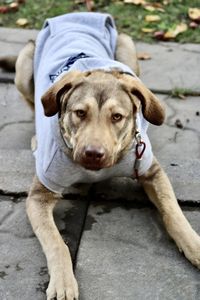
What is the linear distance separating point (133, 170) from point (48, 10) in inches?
138

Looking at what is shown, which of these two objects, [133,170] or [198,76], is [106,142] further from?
[198,76]

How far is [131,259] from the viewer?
322 centimetres

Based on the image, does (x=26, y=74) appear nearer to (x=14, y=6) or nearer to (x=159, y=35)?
(x=159, y=35)

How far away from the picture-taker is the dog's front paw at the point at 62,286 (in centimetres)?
294

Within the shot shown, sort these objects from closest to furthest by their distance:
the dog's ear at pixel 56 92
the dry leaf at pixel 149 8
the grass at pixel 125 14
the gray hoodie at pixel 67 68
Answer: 1. the dog's ear at pixel 56 92
2. the gray hoodie at pixel 67 68
3. the grass at pixel 125 14
4. the dry leaf at pixel 149 8

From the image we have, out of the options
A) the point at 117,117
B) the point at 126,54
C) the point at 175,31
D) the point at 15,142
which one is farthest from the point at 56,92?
the point at 175,31

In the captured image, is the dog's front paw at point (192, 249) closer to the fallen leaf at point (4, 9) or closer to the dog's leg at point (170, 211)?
the dog's leg at point (170, 211)

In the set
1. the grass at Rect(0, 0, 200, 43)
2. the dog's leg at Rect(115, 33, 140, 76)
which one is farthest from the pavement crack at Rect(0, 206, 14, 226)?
the grass at Rect(0, 0, 200, 43)

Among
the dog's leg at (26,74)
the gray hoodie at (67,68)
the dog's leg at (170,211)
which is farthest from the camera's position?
the dog's leg at (26,74)

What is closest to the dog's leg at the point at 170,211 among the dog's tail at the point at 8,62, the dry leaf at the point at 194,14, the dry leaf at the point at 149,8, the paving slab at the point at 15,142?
the paving slab at the point at 15,142

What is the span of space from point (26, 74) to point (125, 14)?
229 cm

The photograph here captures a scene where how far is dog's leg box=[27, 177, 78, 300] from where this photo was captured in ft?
9.74

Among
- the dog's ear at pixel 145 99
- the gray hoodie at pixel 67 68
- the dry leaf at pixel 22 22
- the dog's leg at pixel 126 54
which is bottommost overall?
the dry leaf at pixel 22 22

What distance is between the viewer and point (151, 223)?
3.53 meters
